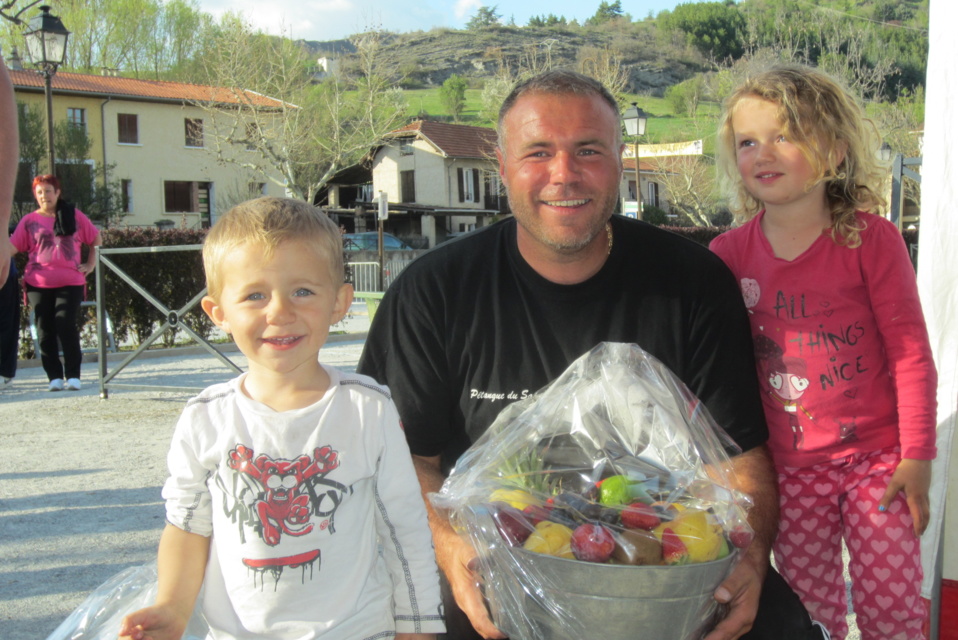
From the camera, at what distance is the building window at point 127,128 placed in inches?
1722

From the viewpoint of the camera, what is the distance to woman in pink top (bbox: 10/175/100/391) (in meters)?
7.94

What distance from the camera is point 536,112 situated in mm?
2395

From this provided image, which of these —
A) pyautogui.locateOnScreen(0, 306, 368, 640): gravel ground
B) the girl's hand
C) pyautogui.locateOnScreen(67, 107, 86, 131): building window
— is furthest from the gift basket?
pyautogui.locateOnScreen(67, 107, 86, 131): building window

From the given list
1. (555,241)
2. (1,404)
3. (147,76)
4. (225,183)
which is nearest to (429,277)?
(555,241)

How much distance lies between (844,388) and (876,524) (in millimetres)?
407

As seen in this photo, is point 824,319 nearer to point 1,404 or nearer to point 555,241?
point 555,241

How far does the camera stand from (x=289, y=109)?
38.6 m

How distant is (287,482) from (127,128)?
47318mm

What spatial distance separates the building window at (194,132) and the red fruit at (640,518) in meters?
46.5

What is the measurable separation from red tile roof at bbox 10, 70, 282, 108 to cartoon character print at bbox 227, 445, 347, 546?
124 feet

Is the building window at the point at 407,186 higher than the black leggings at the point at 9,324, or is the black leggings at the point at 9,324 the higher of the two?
the building window at the point at 407,186

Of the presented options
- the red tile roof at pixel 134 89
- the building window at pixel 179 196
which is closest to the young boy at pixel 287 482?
the red tile roof at pixel 134 89

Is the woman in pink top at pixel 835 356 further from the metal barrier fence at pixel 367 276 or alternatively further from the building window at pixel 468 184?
the building window at pixel 468 184

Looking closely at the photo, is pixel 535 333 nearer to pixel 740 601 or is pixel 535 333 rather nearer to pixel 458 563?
pixel 458 563
